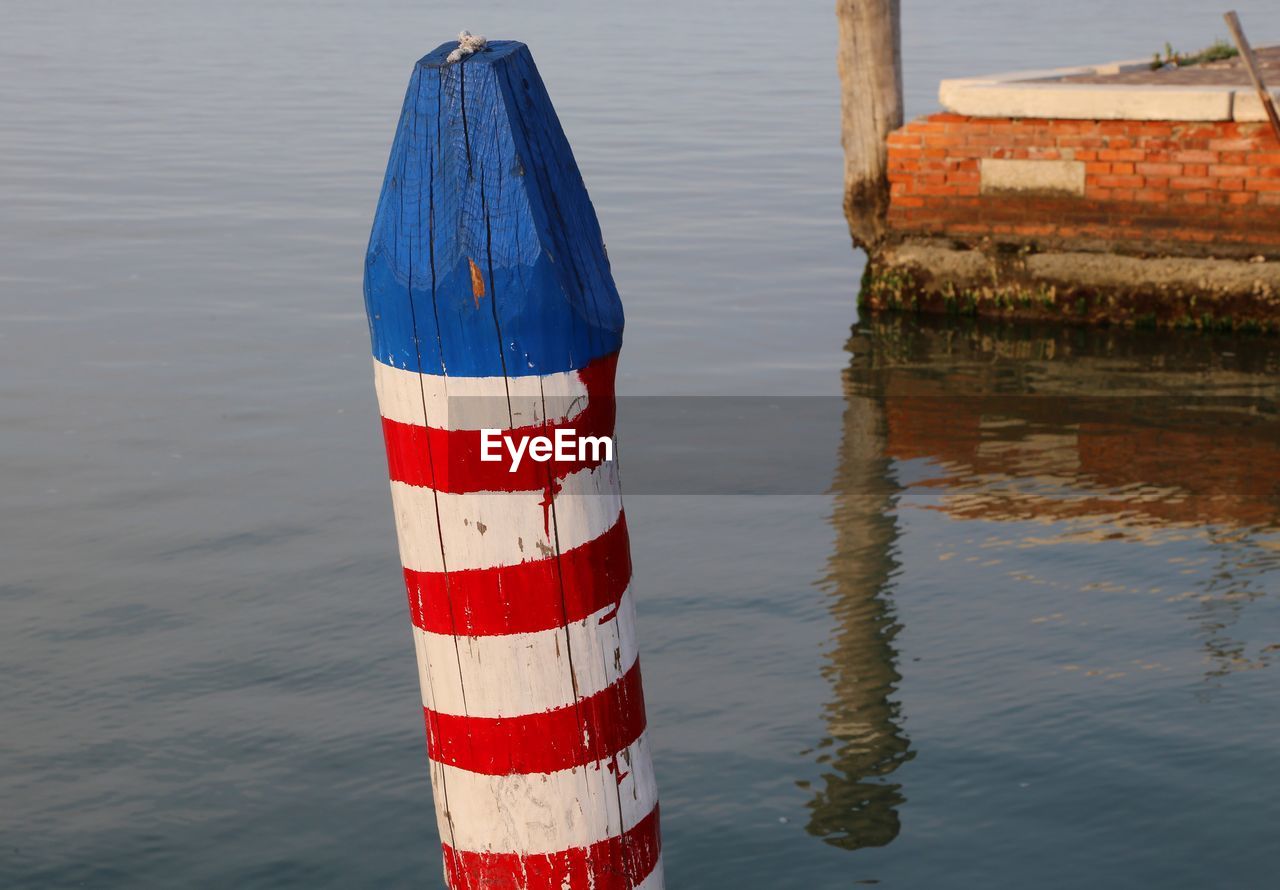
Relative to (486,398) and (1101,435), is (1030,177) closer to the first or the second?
(1101,435)

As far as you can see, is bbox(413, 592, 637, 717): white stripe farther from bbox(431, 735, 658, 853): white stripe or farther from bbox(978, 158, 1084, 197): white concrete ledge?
bbox(978, 158, 1084, 197): white concrete ledge

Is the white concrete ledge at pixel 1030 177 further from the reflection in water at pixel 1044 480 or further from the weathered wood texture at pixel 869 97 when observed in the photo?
the reflection in water at pixel 1044 480

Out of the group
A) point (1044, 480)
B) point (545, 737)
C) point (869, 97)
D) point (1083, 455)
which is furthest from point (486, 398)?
point (869, 97)

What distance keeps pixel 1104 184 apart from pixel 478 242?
765 cm

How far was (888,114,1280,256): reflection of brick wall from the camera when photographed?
886 cm

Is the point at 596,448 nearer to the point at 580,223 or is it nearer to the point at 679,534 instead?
the point at 580,223

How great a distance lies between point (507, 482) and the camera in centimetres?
213

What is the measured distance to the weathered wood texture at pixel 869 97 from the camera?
384 inches

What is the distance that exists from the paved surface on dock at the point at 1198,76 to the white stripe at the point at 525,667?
28.5ft

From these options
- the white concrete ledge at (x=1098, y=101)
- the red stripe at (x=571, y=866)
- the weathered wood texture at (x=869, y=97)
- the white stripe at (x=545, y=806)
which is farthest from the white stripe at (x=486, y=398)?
the weathered wood texture at (x=869, y=97)

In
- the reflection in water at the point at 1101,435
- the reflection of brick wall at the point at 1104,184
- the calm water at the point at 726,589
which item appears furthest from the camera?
the reflection of brick wall at the point at 1104,184

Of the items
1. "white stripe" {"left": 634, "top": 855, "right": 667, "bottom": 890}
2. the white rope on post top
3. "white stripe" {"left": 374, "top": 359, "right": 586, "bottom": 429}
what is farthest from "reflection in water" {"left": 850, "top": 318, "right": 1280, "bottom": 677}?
the white rope on post top

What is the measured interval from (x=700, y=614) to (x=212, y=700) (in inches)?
64.0

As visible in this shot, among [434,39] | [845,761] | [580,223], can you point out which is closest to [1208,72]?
[845,761]
